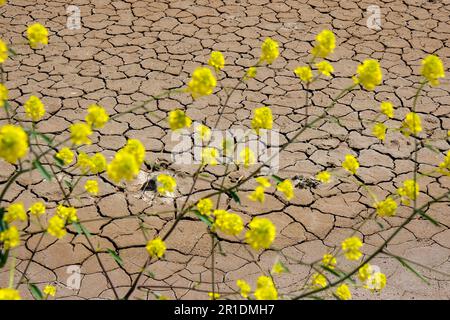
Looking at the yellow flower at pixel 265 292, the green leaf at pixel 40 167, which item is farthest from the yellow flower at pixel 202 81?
the yellow flower at pixel 265 292

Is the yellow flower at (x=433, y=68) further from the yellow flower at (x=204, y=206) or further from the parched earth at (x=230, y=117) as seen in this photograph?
the parched earth at (x=230, y=117)

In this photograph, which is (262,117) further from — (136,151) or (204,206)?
(136,151)

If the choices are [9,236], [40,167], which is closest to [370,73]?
[40,167]

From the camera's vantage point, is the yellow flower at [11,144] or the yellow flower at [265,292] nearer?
the yellow flower at [11,144]

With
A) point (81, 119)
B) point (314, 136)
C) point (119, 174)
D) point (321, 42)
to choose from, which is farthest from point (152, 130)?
point (119, 174)

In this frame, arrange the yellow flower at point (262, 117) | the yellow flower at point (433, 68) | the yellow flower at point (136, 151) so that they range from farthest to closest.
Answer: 1. the yellow flower at point (262, 117)
2. the yellow flower at point (433, 68)
3. the yellow flower at point (136, 151)

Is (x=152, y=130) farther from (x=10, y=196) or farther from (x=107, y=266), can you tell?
(x=107, y=266)

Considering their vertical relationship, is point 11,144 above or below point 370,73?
below

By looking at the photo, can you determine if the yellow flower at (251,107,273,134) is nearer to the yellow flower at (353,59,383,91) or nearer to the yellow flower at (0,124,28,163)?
the yellow flower at (353,59,383,91)

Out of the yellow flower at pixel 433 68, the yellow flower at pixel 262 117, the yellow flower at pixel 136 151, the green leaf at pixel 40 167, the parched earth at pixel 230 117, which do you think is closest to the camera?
the green leaf at pixel 40 167
